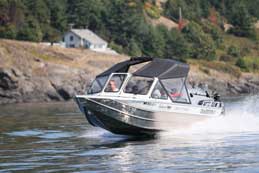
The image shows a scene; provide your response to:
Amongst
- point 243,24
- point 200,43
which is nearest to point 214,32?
point 243,24

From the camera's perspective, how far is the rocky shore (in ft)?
276

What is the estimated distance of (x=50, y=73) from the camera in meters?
89.4

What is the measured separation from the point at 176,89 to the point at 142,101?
1991 millimetres

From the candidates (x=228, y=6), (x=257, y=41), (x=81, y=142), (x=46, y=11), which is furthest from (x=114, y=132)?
(x=228, y=6)

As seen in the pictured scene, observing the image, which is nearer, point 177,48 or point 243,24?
point 177,48

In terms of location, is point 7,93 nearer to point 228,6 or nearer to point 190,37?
point 190,37

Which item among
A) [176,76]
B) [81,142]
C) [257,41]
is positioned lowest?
[257,41]

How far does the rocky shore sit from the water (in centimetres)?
4214

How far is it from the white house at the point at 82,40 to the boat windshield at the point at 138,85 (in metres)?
82.5

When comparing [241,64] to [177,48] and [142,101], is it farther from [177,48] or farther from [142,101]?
[142,101]

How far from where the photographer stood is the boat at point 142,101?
106ft

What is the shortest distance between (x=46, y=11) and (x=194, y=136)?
84028 millimetres

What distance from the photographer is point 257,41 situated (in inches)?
5758

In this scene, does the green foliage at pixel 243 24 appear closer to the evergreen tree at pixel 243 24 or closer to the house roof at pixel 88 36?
the evergreen tree at pixel 243 24
